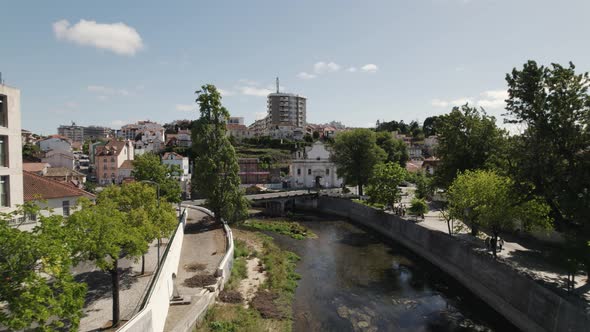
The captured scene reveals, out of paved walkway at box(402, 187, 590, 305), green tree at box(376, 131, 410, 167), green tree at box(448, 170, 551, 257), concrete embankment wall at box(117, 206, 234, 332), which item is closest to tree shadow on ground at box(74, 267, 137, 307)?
concrete embankment wall at box(117, 206, 234, 332)

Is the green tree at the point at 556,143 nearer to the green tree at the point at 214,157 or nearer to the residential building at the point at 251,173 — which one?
the green tree at the point at 214,157

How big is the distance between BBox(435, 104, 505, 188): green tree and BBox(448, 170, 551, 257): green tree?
30.2 ft

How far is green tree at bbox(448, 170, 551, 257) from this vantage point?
22.5 meters

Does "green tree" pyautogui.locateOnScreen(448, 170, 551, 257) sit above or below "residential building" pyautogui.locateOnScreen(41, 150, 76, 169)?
below

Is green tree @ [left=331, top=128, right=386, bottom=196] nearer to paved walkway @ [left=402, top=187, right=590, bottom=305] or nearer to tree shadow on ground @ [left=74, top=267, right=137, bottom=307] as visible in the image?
paved walkway @ [left=402, top=187, right=590, bottom=305]

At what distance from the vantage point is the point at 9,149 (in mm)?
18109

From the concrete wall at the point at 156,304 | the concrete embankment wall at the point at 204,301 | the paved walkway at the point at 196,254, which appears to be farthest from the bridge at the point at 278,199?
the concrete wall at the point at 156,304

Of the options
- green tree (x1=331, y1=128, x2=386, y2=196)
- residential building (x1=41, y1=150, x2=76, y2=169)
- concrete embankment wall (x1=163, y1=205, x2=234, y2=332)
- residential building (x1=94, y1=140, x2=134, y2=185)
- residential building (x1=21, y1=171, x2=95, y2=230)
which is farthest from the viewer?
residential building (x1=41, y1=150, x2=76, y2=169)

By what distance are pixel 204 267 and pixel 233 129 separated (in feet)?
336

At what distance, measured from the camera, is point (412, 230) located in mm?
36312

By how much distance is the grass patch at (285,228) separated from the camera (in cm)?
4309

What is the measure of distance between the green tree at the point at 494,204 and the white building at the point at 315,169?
4562 centimetres

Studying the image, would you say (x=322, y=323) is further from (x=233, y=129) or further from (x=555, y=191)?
(x=233, y=129)

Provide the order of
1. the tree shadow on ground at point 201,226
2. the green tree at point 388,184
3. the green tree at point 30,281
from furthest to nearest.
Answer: the green tree at point 388,184 → the tree shadow on ground at point 201,226 → the green tree at point 30,281
